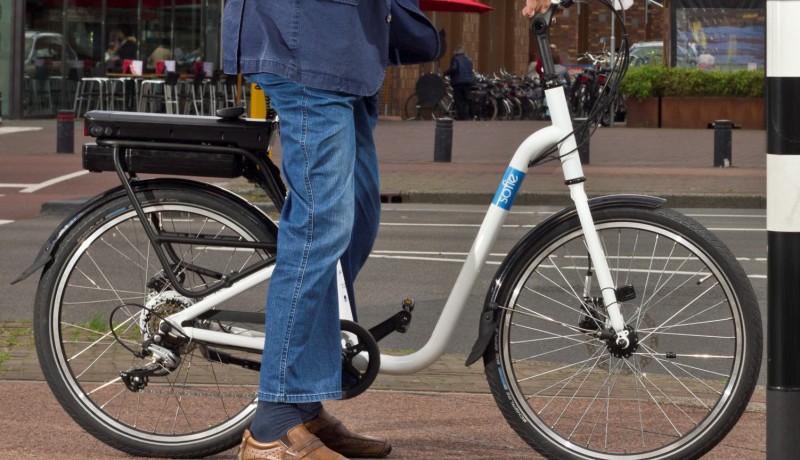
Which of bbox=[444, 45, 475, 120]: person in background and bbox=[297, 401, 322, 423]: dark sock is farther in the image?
bbox=[444, 45, 475, 120]: person in background

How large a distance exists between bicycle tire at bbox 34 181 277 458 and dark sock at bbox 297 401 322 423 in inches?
8.7

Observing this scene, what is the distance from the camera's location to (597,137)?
75.5 feet

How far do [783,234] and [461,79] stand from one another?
2631cm

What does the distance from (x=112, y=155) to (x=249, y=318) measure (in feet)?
1.74

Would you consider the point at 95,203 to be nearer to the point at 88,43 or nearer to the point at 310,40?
the point at 310,40

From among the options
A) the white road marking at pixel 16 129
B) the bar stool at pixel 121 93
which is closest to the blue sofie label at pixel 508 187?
the white road marking at pixel 16 129

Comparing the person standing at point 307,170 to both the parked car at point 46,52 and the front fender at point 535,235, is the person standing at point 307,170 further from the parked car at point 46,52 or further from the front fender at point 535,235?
the parked car at point 46,52

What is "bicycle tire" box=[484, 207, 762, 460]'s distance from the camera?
322 cm

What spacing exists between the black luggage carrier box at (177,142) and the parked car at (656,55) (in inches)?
925

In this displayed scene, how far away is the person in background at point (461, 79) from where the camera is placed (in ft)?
93.8

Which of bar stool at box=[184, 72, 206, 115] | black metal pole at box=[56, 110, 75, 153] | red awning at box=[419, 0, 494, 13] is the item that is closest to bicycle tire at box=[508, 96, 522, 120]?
bar stool at box=[184, 72, 206, 115]

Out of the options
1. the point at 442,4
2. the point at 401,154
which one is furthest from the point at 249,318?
the point at 401,154

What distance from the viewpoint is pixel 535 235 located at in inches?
130

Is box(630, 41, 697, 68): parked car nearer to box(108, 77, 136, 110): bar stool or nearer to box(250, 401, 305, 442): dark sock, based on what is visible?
box(108, 77, 136, 110): bar stool
